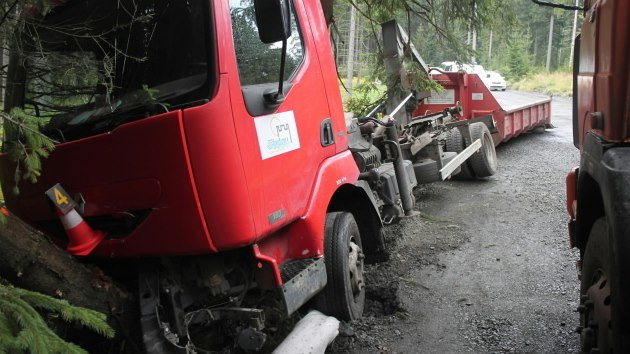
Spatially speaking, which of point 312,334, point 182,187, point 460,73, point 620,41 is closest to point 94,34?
point 182,187

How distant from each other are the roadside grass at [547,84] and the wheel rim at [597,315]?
3021cm

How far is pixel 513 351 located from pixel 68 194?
119 inches

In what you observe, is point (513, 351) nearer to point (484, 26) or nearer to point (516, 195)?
point (516, 195)

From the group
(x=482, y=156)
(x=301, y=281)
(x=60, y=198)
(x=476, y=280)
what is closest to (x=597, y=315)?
(x=301, y=281)

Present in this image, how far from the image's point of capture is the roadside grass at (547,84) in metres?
32.2

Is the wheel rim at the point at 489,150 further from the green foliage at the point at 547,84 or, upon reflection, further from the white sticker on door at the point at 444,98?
the green foliage at the point at 547,84

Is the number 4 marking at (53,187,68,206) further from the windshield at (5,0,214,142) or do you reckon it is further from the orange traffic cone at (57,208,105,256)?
the windshield at (5,0,214,142)

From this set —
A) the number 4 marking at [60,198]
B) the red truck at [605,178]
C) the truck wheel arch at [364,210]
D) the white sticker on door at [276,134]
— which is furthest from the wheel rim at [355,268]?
the number 4 marking at [60,198]

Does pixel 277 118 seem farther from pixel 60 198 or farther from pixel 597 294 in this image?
pixel 597 294

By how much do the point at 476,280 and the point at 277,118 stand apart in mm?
2744

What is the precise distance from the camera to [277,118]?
3.34 meters

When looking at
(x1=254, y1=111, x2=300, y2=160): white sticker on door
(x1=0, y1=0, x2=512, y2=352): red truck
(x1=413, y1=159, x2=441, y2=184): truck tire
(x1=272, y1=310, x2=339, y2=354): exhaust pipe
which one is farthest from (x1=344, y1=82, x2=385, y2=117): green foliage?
(x1=272, y1=310, x2=339, y2=354): exhaust pipe

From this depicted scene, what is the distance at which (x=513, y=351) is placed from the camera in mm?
3686

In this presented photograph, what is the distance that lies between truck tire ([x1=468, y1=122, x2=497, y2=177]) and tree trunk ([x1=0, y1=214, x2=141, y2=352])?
697cm
